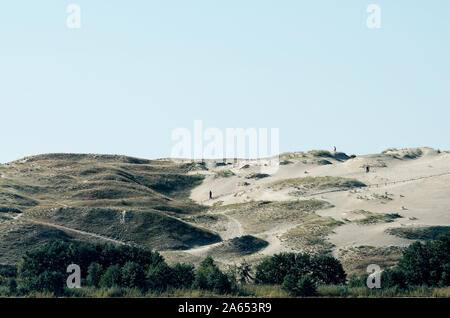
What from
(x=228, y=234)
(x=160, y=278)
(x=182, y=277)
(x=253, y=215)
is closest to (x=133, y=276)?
(x=160, y=278)

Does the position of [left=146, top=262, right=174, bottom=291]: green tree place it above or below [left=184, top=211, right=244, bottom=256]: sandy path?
above

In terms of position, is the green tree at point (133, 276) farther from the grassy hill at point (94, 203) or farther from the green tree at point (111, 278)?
the grassy hill at point (94, 203)

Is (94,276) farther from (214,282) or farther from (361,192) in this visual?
(361,192)

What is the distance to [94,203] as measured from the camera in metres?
99.2

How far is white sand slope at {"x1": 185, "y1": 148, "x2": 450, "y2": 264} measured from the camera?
8088 cm

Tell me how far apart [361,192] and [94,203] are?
3677cm

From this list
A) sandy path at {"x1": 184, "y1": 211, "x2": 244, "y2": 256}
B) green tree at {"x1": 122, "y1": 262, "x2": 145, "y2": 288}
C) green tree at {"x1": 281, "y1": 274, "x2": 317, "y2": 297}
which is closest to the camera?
green tree at {"x1": 281, "y1": 274, "x2": 317, "y2": 297}

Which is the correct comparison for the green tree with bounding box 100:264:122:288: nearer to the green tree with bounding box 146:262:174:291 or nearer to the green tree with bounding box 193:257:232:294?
the green tree with bounding box 146:262:174:291

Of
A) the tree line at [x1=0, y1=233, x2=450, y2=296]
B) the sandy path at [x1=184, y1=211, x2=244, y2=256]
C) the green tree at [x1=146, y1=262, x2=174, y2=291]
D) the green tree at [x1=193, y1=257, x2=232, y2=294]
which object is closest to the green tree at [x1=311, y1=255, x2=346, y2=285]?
the tree line at [x1=0, y1=233, x2=450, y2=296]

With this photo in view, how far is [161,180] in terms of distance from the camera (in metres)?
134

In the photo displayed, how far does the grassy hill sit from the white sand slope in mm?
5883

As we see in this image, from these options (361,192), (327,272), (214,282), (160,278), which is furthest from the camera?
(361,192)

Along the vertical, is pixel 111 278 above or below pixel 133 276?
below
